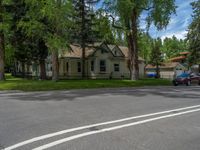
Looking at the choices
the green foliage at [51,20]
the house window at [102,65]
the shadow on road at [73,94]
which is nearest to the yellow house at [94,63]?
the house window at [102,65]

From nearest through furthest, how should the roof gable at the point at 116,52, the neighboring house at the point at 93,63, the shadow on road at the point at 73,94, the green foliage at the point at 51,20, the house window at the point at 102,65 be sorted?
the shadow on road at the point at 73,94 → the green foliage at the point at 51,20 → the neighboring house at the point at 93,63 → the house window at the point at 102,65 → the roof gable at the point at 116,52

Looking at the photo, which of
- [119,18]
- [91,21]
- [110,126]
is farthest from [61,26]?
[110,126]

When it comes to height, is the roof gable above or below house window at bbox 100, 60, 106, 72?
above

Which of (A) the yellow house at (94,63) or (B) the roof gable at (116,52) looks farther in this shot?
(B) the roof gable at (116,52)

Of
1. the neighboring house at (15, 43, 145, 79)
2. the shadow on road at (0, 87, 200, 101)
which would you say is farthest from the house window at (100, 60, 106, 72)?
the shadow on road at (0, 87, 200, 101)

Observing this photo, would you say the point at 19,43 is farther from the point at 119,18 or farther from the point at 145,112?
the point at 145,112

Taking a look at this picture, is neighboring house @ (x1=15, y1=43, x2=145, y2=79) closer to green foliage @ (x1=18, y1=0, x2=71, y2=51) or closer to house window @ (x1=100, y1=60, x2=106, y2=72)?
house window @ (x1=100, y1=60, x2=106, y2=72)

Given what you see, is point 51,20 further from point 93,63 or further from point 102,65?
point 102,65

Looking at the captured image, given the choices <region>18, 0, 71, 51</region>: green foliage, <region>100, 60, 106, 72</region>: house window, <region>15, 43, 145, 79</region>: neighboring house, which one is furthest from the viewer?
<region>100, 60, 106, 72</region>: house window

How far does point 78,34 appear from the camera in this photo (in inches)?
1465

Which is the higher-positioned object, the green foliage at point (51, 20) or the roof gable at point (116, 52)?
the green foliage at point (51, 20)

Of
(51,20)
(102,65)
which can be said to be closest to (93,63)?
(102,65)

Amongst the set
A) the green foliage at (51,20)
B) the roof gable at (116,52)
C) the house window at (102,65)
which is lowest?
the house window at (102,65)

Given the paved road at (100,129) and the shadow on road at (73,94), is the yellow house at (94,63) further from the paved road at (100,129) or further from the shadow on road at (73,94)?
the paved road at (100,129)
